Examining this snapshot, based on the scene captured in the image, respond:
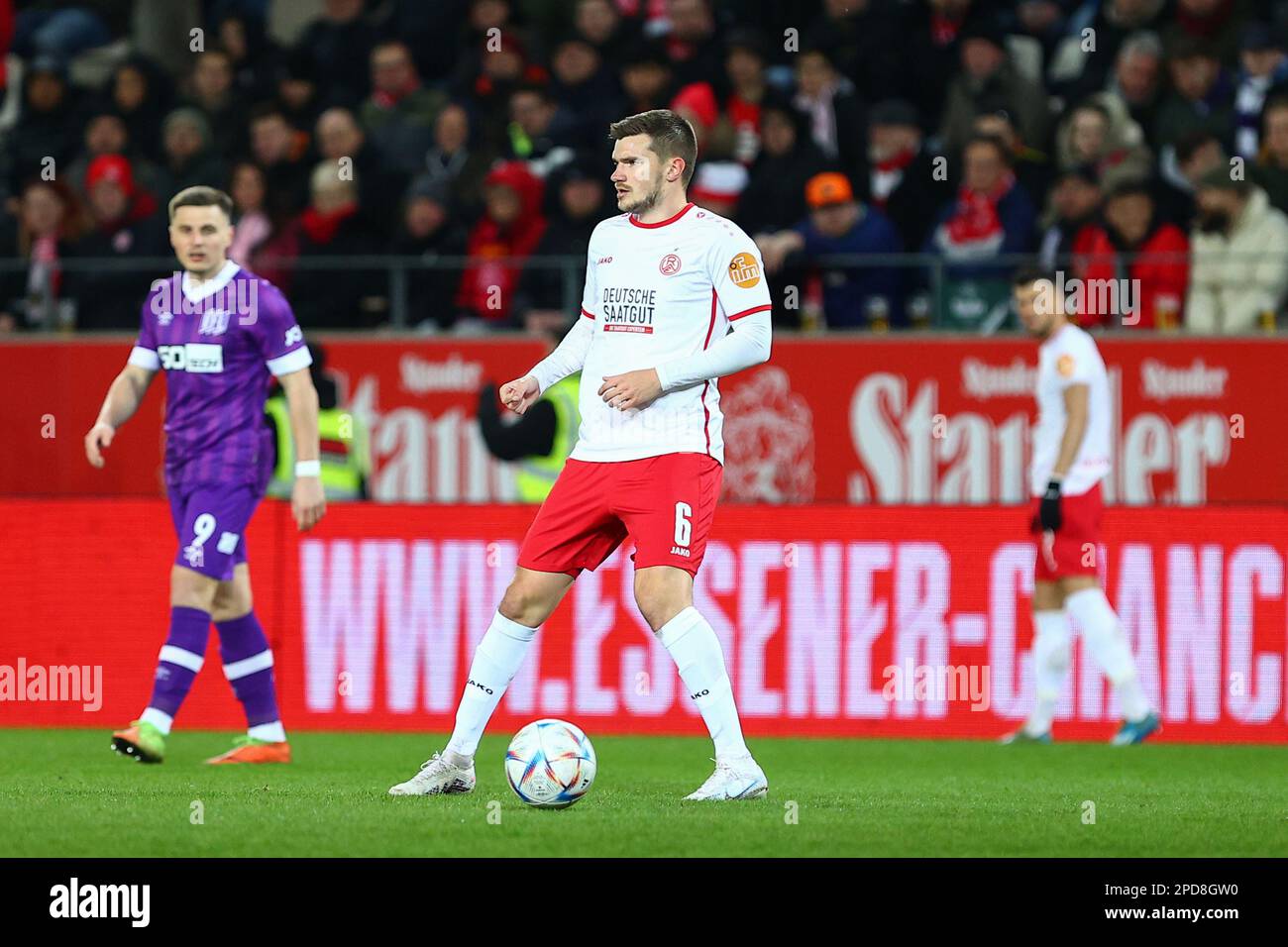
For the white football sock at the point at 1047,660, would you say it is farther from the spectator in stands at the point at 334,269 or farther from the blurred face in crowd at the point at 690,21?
the blurred face in crowd at the point at 690,21

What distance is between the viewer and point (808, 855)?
5949 mm

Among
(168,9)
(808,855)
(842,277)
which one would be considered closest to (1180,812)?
(808,855)

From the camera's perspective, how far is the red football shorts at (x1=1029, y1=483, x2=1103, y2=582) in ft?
34.8

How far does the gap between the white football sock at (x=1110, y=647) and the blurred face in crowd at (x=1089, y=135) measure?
4.78m

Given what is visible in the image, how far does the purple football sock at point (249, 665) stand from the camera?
9117 mm

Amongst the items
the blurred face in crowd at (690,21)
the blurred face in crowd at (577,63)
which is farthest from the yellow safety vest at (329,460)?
the blurred face in crowd at (690,21)

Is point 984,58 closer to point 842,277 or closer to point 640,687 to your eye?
point 842,277

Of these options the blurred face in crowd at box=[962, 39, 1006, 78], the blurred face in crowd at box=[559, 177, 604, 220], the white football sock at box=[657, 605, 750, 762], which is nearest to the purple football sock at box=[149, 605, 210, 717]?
the white football sock at box=[657, 605, 750, 762]

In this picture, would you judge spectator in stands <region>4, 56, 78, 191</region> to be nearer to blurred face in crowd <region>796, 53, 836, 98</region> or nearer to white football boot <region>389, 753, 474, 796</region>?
blurred face in crowd <region>796, 53, 836, 98</region>

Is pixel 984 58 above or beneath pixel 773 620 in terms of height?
above

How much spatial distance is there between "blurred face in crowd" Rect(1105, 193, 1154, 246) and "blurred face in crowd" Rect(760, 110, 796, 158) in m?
2.23

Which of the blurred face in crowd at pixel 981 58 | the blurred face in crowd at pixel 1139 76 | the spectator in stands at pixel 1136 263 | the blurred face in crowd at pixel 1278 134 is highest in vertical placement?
the blurred face in crowd at pixel 981 58

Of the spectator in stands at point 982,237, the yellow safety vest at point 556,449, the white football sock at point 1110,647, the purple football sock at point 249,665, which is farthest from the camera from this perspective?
the spectator in stands at point 982,237

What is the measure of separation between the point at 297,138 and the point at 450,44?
1562 millimetres
